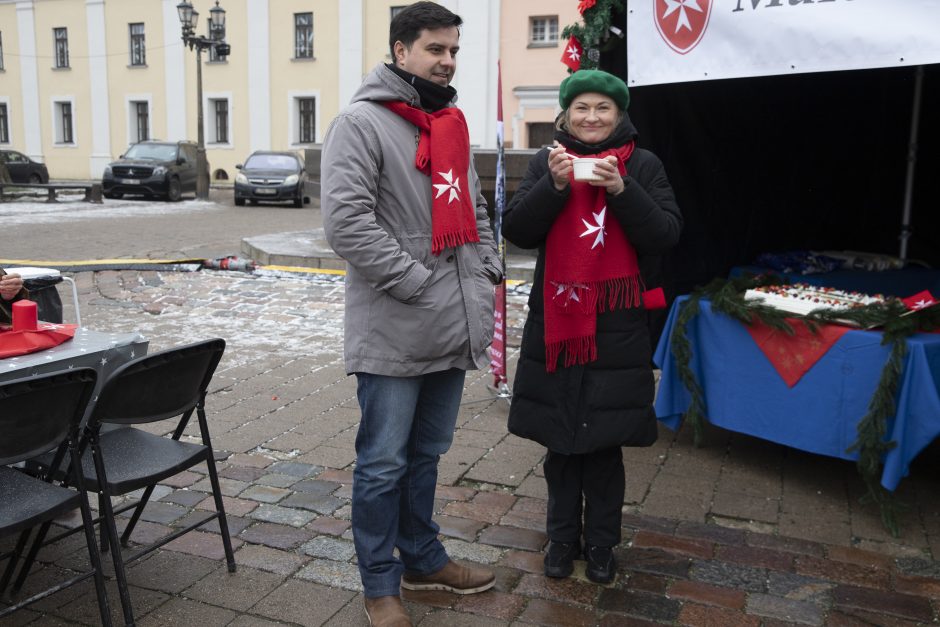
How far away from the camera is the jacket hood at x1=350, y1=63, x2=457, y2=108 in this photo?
2.69 meters

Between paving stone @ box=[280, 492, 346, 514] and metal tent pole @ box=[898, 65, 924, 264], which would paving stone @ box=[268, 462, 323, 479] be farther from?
metal tent pole @ box=[898, 65, 924, 264]

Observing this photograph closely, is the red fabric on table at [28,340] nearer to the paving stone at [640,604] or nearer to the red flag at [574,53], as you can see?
the paving stone at [640,604]

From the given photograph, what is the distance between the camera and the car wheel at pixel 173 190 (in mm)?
22366

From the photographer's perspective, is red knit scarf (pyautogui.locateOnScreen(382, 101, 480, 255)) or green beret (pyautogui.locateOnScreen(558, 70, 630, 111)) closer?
red knit scarf (pyautogui.locateOnScreen(382, 101, 480, 255))

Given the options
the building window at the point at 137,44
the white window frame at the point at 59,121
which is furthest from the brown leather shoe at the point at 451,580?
the white window frame at the point at 59,121

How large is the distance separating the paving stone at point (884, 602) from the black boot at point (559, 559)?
2.99 feet

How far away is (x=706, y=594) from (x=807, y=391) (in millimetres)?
1316

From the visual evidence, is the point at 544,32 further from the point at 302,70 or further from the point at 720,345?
the point at 720,345

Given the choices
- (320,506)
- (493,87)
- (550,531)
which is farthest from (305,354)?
(493,87)

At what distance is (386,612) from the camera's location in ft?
9.29

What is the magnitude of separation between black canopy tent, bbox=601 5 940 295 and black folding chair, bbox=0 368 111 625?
10.5ft

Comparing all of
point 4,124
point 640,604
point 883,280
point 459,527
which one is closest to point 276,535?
point 459,527

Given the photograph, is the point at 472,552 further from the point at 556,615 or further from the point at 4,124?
the point at 4,124

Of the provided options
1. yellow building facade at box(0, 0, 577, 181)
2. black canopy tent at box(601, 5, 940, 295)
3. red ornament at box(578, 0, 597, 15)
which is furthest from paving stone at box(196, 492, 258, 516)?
yellow building facade at box(0, 0, 577, 181)
